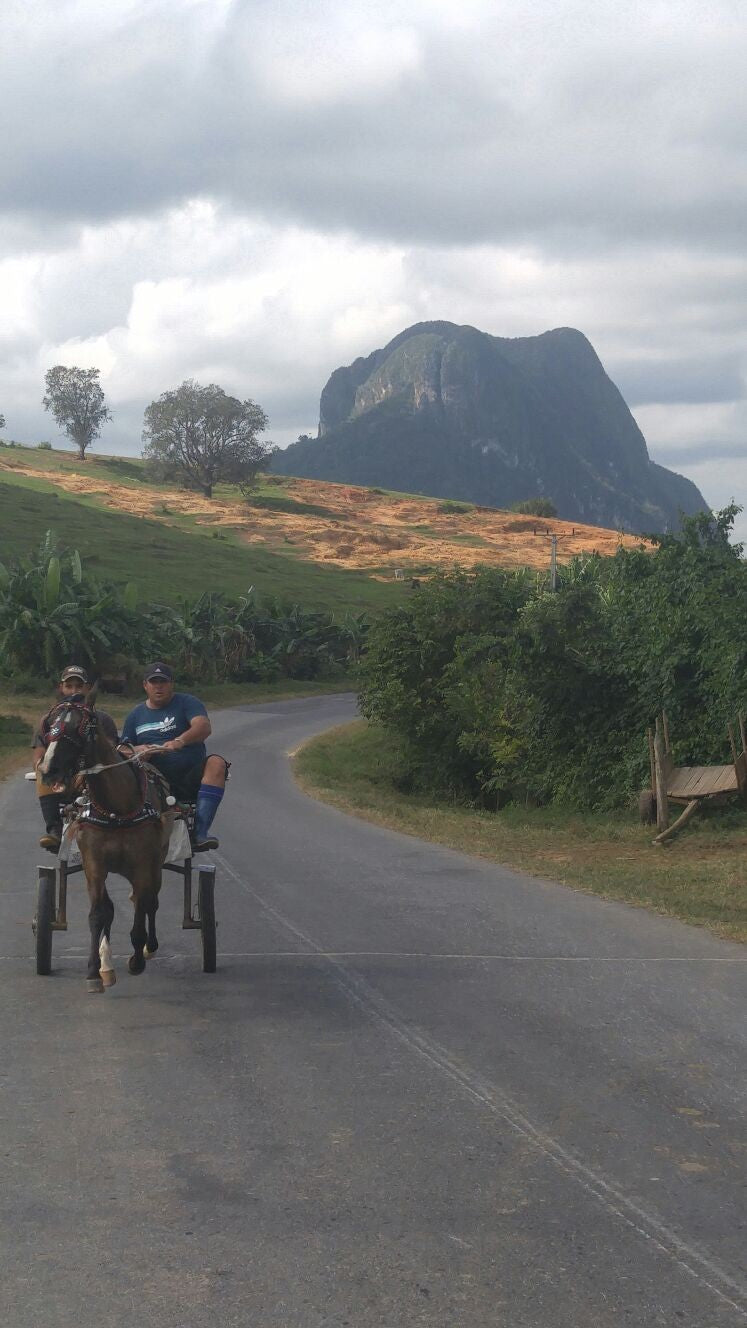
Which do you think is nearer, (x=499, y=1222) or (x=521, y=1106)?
(x=499, y=1222)

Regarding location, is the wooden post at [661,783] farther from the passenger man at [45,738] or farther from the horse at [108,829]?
the horse at [108,829]

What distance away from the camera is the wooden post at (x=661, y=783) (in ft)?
58.4

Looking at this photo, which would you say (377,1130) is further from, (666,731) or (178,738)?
(666,731)

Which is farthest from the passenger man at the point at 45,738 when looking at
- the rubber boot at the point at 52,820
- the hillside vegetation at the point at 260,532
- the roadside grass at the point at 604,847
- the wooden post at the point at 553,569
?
the hillside vegetation at the point at 260,532

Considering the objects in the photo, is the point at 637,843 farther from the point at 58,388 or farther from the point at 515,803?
the point at 58,388

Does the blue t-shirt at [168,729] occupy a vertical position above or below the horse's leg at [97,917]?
above

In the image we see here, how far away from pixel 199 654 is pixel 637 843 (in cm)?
3488

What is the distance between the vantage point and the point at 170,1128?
571 centimetres

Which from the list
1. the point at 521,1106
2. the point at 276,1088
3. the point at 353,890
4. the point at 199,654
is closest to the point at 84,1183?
the point at 276,1088

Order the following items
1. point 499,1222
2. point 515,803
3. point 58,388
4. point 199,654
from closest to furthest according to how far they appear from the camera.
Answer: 1. point 499,1222
2. point 515,803
3. point 199,654
4. point 58,388

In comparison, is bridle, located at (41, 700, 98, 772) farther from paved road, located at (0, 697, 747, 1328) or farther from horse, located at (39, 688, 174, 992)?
paved road, located at (0, 697, 747, 1328)

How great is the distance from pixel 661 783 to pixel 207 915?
10542mm

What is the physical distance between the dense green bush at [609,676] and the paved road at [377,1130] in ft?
28.5

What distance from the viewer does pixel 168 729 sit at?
8.88 metres
